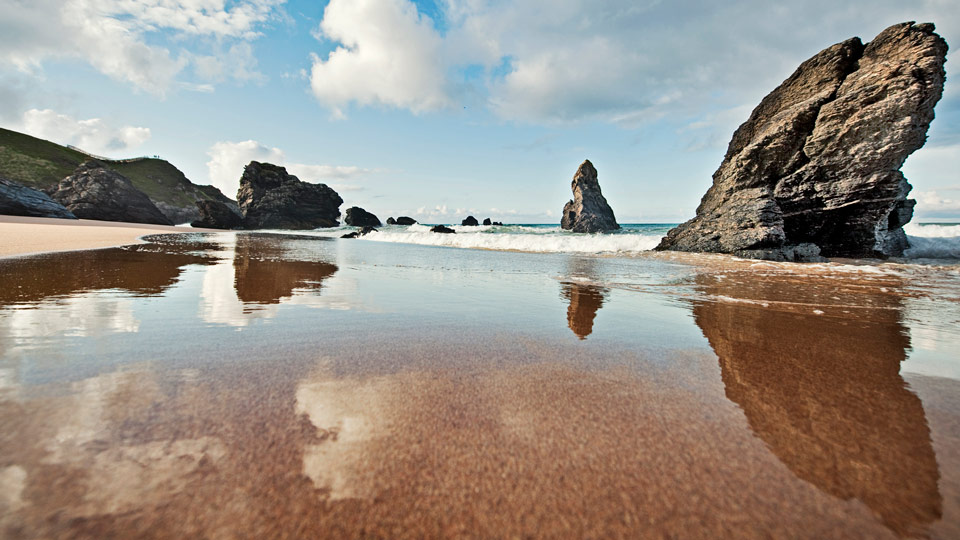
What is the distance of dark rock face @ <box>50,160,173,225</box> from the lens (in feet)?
128

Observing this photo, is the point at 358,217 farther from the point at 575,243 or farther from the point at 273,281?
the point at 273,281

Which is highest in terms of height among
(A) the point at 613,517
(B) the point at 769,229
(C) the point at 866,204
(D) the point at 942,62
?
(D) the point at 942,62

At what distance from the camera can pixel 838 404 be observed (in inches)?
76.5

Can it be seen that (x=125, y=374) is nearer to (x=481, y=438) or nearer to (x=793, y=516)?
(x=481, y=438)

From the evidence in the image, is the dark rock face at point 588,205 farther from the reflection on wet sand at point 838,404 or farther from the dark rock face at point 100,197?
the dark rock face at point 100,197

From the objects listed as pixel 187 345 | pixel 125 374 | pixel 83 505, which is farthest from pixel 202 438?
pixel 187 345

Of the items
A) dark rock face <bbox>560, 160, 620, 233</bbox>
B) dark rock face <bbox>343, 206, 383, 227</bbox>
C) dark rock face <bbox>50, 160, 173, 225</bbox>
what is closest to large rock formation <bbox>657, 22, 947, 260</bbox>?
dark rock face <bbox>560, 160, 620, 233</bbox>

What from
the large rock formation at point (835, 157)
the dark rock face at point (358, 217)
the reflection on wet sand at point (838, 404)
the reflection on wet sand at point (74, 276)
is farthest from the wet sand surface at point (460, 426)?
the dark rock face at point (358, 217)

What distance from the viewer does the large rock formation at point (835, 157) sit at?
11711mm

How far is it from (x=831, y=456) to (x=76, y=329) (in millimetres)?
4500

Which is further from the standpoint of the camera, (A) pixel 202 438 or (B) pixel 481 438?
(B) pixel 481 438

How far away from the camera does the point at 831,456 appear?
145 centimetres

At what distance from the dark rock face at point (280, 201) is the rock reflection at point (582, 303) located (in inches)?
2088

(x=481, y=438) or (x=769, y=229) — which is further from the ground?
(x=769, y=229)
